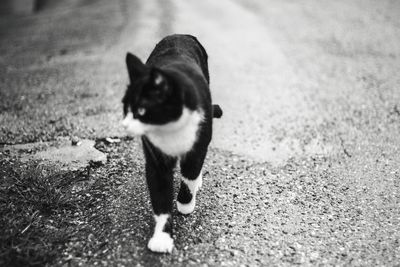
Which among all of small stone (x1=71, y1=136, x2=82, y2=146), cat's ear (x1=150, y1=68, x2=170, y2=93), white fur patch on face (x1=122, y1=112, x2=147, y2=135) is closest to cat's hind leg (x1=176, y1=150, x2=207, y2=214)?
white fur patch on face (x1=122, y1=112, x2=147, y2=135)

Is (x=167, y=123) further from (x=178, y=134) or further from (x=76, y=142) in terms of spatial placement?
(x=76, y=142)

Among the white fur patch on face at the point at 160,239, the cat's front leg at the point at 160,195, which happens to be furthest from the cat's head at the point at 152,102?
the white fur patch on face at the point at 160,239

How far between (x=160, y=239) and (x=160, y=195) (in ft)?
0.93

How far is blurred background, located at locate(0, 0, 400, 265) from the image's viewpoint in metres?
2.59

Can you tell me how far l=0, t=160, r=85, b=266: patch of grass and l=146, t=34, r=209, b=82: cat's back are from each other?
1.22 m

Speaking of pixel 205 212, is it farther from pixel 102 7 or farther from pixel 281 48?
pixel 102 7

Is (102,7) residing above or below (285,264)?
below

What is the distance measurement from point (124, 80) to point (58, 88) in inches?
36.8

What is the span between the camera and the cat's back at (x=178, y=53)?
105 inches

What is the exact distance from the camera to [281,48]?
6430 mm

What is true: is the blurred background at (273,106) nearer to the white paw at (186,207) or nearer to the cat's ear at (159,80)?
the white paw at (186,207)

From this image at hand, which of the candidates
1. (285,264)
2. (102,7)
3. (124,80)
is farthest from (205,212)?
(102,7)

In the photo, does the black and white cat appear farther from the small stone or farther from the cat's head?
the small stone

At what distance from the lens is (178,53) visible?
2.76 meters
